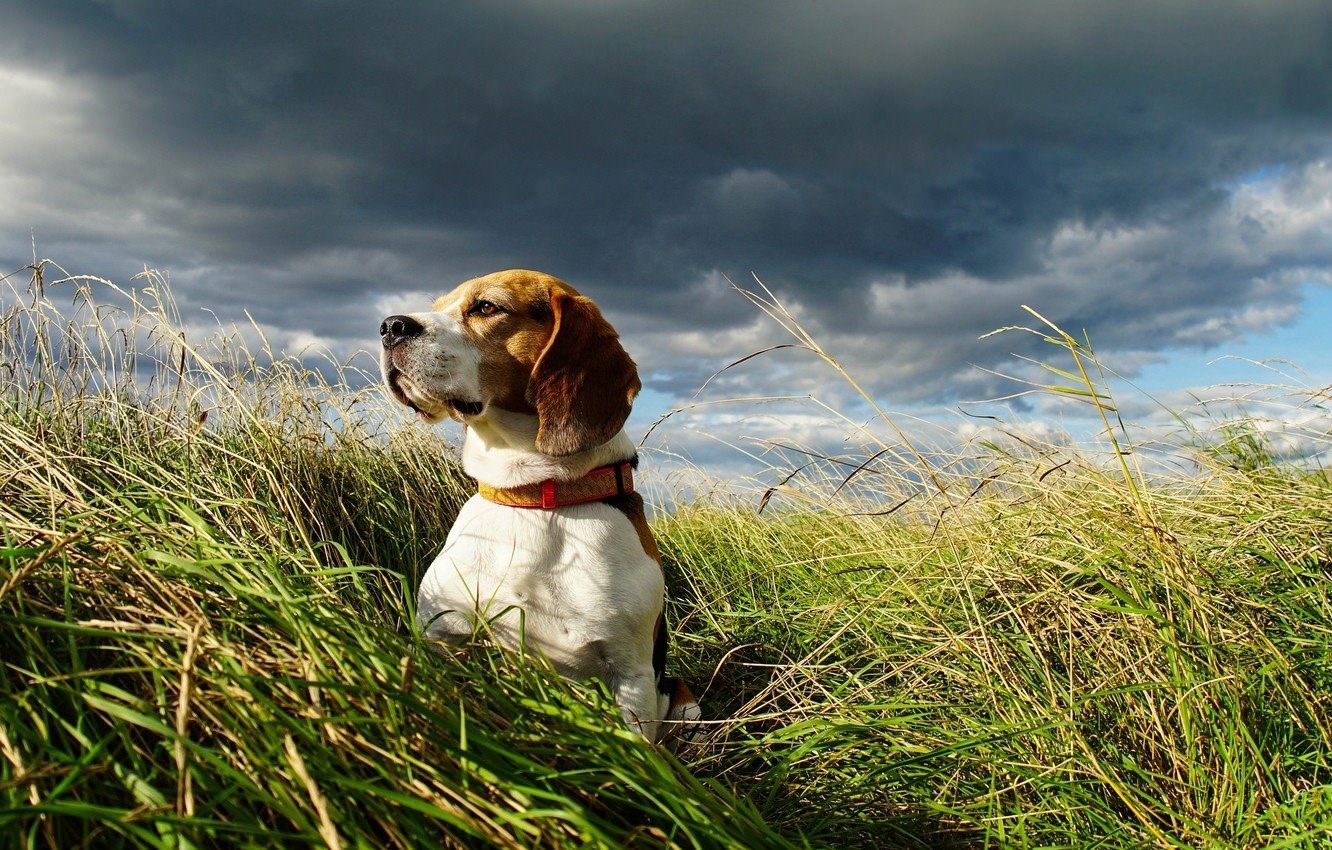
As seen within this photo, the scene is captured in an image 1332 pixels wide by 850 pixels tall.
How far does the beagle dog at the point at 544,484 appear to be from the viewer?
2877 mm

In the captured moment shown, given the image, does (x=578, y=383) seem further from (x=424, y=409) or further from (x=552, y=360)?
(x=424, y=409)

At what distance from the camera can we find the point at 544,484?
2961mm

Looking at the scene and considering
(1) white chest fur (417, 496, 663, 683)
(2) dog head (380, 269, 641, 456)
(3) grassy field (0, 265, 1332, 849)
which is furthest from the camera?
(2) dog head (380, 269, 641, 456)

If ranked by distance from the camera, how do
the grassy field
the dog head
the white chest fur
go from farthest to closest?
the dog head < the white chest fur < the grassy field

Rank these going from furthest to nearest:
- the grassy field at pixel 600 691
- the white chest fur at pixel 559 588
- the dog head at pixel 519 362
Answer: the dog head at pixel 519 362 < the white chest fur at pixel 559 588 < the grassy field at pixel 600 691

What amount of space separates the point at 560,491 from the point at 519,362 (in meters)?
0.47

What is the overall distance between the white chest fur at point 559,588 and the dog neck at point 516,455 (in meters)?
0.11

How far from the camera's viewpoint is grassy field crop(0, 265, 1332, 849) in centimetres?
147

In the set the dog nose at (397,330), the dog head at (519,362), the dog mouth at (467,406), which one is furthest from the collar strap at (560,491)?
the dog nose at (397,330)

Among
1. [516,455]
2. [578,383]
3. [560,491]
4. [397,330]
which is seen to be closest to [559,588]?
[560,491]

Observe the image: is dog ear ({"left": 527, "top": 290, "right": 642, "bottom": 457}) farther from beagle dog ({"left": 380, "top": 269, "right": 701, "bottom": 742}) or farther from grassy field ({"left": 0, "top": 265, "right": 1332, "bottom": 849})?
→ grassy field ({"left": 0, "top": 265, "right": 1332, "bottom": 849})

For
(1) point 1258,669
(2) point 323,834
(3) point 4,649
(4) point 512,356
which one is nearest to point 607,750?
(2) point 323,834

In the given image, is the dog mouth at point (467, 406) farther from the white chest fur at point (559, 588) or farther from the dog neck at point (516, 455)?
the white chest fur at point (559, 588)

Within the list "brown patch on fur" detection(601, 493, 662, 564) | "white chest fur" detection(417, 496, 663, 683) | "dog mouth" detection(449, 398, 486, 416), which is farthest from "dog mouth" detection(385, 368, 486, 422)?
"brown patch on fur" detection(601, 493, 662, 564)
